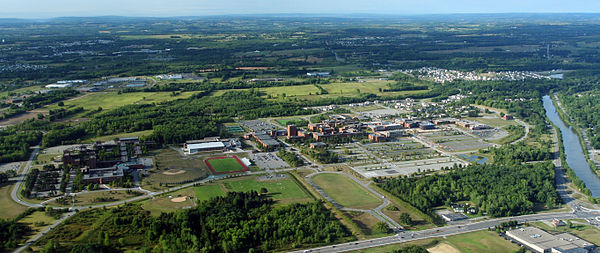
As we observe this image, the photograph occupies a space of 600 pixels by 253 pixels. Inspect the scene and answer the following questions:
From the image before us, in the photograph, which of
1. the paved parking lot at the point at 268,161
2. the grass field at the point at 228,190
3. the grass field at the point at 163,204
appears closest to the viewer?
the grass field at the point at 163,204

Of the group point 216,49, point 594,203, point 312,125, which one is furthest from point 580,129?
point 216,49

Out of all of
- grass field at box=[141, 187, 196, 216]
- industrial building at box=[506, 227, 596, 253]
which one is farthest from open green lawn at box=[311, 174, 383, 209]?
grass field at box=[141, 187, 196, 216]

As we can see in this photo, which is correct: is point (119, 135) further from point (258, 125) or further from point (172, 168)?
point (258, 125)

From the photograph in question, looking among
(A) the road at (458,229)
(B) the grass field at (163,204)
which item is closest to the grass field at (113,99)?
(B) the grass field at (163,204)

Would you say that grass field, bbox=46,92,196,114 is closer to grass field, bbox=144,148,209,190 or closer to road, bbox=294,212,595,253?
grass field, bbox=144,148,209,190

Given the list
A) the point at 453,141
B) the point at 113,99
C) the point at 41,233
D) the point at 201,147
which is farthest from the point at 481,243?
the point at 113,99

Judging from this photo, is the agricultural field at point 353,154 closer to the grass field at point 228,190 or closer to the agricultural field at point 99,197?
the grass field at point 228,190

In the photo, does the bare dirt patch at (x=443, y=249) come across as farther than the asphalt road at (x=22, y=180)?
No

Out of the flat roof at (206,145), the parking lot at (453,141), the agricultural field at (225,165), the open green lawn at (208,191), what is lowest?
the parking lot at (453,141)
